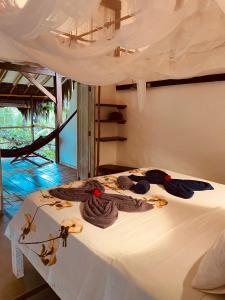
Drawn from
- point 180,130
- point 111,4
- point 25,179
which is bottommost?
point 25,179

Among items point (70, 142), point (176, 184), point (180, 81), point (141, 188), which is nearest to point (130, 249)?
point (141, 188)

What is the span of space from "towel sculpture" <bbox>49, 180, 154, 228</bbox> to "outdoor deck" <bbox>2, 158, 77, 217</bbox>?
1.34 metres

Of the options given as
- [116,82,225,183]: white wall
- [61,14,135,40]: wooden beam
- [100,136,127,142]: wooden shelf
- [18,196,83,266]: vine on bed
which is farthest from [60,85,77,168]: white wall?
[18,196,83,266]: vine on bed

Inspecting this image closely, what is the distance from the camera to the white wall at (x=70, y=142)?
445cm

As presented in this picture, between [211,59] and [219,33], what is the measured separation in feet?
0.95

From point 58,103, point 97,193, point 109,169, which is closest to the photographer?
point 97,193

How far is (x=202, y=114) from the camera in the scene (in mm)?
2516

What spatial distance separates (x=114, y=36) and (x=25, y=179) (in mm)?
3105

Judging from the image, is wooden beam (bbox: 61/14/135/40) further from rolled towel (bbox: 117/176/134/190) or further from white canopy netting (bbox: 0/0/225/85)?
rolled towel (bbox: 117/176/134/190)

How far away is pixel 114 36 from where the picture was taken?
118 centimetres

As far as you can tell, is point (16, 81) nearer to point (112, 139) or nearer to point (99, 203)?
point (112, 139)

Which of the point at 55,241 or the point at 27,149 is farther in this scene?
the point at 27,149

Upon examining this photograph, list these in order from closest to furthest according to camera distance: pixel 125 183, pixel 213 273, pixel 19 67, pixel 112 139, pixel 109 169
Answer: pixel 213 273, pixel 125 183, pixel 109 169, pixel 112 139, pixel 19 67

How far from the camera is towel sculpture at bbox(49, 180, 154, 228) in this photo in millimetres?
1230
